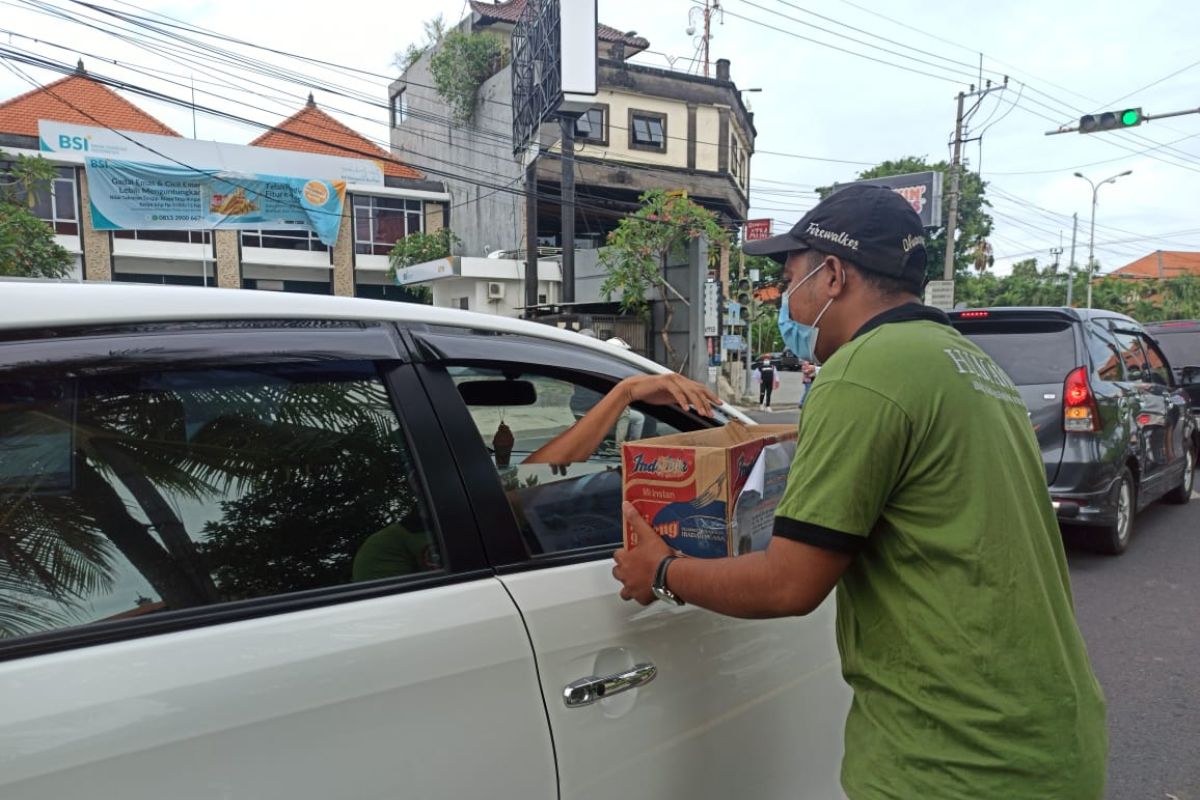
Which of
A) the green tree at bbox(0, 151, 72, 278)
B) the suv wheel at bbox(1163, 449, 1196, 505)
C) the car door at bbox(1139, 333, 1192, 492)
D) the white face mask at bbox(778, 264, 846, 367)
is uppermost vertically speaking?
the green tree at bbox(0, 151, 72, 278)

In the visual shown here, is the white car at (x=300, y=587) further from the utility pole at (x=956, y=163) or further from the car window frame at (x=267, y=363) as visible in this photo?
the utility pole at (x=956, y=163)

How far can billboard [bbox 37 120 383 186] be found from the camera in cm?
2559

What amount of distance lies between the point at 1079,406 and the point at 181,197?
91.5 feet

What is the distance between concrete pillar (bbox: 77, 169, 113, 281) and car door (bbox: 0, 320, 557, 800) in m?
30.9

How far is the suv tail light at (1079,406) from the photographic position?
5172mm

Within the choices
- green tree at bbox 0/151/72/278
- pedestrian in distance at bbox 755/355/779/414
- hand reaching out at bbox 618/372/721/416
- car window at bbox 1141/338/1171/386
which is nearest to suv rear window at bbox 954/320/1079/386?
car window at bbox 1141/338/1171/386

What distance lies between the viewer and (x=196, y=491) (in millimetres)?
1262

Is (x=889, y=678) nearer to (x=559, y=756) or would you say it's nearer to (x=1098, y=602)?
(x=559, y=756)

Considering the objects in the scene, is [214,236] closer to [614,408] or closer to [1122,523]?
[1122,523]

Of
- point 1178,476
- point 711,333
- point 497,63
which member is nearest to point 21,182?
point 711,333

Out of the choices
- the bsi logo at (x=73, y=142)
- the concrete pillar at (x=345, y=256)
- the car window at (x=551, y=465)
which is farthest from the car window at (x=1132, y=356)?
the bsi logo at (x=73, y=142)

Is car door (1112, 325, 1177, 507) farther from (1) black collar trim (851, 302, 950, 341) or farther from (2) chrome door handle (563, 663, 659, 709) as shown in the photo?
(2) chrome door handle (563, 663, 659, 709)

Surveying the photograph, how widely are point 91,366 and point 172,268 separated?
108ft

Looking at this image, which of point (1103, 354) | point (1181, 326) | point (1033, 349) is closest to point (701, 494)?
point (1033, 349)
